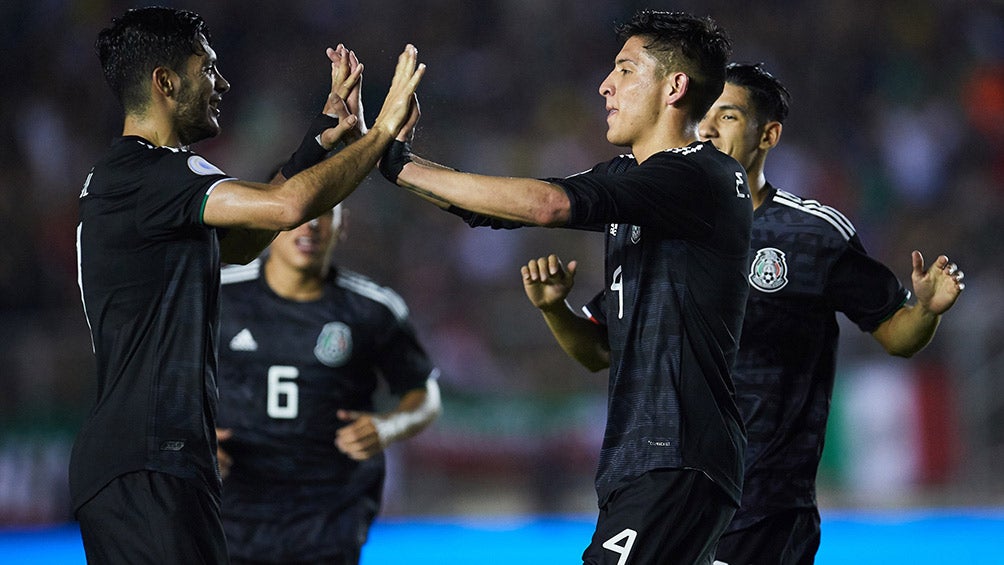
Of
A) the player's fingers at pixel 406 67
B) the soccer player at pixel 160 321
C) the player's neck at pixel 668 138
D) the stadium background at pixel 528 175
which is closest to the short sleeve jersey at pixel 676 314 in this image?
the player's neck at pixel 668 138

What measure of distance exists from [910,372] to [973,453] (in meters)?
0.92

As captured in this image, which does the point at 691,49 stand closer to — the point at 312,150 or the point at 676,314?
the point at 676,314

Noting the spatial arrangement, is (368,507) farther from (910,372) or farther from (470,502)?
(910,372)

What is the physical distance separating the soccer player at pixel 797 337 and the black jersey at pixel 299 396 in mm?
2036

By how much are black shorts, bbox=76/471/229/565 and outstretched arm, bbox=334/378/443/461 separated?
1943mm

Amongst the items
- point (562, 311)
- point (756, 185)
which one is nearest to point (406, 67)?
point (562, 311)

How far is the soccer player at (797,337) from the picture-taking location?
4734mm

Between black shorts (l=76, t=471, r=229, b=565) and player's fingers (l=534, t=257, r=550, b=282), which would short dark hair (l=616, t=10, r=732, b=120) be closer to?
player's fingers (l=534, t=257, r=550, b=282)

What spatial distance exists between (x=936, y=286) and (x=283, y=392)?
2.92m

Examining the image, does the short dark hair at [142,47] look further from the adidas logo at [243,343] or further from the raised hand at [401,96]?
the adidas logo at [243,343]

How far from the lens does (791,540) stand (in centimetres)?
474

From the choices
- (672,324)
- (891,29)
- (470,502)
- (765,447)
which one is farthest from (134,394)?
(891,29)

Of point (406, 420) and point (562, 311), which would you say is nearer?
point (562, 311)

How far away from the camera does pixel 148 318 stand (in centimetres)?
381
